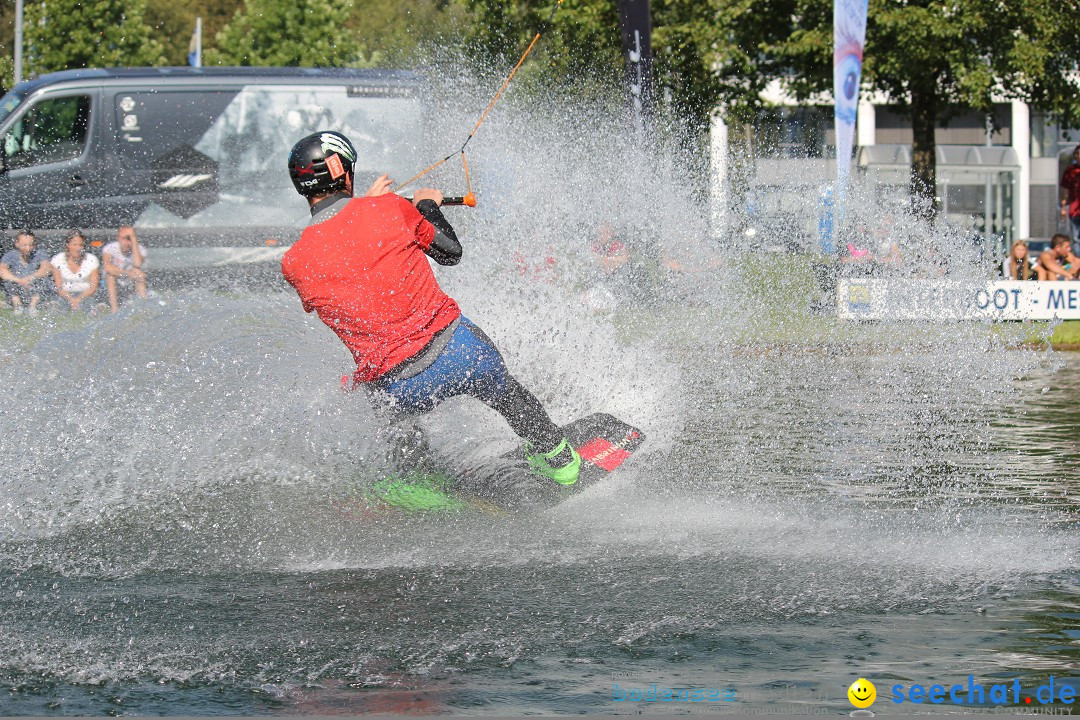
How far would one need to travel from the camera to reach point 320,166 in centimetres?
627

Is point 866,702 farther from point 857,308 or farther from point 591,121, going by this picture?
point 591,121

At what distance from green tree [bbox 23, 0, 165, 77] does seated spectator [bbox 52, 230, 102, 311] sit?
18746 mm

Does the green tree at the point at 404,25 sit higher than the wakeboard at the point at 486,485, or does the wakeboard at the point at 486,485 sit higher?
the green tree at the point at 404,25

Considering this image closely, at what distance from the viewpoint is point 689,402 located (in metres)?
10.9

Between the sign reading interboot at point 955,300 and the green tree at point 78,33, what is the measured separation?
24476 mm

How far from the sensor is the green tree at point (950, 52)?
2444 centimetres

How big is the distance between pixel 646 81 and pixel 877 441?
7.16 meters

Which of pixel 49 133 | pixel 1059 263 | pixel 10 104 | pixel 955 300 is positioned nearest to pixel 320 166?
pixel 955 300

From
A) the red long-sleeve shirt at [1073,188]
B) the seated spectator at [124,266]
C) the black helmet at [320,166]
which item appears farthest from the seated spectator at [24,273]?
the red long-sleeve shirt at [1073,188]

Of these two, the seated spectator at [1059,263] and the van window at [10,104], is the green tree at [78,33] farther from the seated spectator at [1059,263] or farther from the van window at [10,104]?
the seated spectator at [1059,263]

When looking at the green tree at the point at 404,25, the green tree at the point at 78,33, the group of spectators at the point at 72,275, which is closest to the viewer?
the group of spectators at the point at 72,275

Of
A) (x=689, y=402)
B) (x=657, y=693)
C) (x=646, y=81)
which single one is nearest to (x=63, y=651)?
(x=657, y=693)

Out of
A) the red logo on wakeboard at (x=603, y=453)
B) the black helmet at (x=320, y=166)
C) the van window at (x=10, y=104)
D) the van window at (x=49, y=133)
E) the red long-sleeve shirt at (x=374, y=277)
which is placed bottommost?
the red logo on wakeboard at (x=603, y=453)

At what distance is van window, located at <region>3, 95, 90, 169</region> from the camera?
A: 18.7 metres
